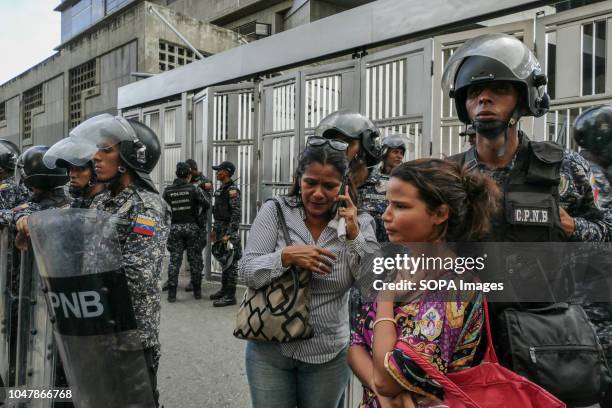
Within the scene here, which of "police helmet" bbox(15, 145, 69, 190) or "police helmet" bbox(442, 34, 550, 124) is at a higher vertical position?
"police helmet" bbox(442, 34, 550, 124)

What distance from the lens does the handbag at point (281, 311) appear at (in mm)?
1796

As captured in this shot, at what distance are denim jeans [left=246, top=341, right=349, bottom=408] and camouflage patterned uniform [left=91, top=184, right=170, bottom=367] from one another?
0.58 meters

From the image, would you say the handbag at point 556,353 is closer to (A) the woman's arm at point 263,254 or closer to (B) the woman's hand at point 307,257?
(B) the woman's hand at point 307,257

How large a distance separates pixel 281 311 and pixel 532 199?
928 millimetres

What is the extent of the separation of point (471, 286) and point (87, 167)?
2.49 m

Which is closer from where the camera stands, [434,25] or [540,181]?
[540,181]

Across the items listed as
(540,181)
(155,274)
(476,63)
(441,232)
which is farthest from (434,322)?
(155,274)

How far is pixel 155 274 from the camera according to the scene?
2332mm

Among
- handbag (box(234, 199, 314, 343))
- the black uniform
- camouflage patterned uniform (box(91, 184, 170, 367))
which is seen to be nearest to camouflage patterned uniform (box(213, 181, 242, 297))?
the black uniform

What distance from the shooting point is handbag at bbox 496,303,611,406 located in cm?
133

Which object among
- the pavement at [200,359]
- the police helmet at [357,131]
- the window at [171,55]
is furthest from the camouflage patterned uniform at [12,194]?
the window at [171,55]

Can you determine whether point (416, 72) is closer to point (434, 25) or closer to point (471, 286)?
point (434, 25)

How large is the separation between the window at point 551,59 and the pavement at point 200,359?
3.85 m

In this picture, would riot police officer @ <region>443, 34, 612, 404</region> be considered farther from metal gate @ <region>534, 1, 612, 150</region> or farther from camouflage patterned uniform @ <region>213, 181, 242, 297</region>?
camouflage patterned uniform @ <region>213, 181, 242, 297</region>
